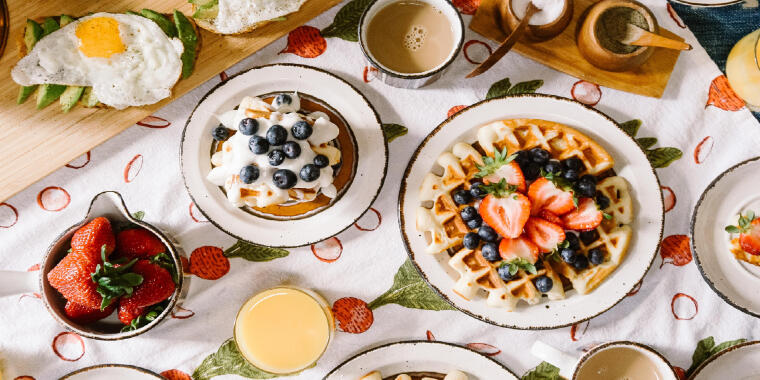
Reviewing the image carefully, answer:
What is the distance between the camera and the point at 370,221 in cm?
181

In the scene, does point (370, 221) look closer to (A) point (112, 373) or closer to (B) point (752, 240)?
(A) point (112, 373)

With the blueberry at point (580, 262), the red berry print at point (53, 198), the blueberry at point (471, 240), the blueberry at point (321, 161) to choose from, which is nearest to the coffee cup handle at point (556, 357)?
the blueberry at point (580, 262)

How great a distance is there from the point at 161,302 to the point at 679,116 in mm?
1640

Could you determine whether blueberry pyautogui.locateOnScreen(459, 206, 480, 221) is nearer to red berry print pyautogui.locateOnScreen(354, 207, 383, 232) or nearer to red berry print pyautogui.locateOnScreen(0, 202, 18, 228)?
red berry print pyautogui.locateOnScreen(354, 207, 383, 232)

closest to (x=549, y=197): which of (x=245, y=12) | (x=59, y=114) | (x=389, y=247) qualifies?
(x=389, y=247)

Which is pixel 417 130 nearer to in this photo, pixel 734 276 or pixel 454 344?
pixel 454 344

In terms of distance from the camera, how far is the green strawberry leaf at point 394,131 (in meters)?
1.81

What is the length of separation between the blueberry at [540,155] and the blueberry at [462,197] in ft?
0.69

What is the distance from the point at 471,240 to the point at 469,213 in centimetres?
8

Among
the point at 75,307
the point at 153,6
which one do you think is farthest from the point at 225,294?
the point at 153,6

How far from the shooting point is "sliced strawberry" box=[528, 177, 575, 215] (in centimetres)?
163

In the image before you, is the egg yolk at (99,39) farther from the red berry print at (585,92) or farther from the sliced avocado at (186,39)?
the red berry print at (585,92)

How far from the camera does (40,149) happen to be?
A: 1.74m

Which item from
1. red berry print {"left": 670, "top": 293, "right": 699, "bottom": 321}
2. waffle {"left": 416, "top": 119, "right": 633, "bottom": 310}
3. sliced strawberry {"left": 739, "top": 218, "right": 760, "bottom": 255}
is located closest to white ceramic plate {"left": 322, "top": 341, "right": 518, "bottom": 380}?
waffle {"left": 416, "top": 119, "right": 633, "bottom": 310}
